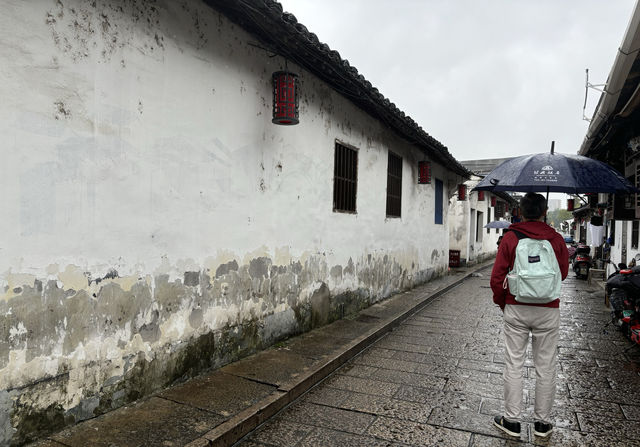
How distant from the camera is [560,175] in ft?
14.4

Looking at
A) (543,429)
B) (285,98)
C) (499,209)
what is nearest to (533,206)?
(543,429)

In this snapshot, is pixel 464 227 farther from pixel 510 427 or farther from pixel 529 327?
pixel 510 427

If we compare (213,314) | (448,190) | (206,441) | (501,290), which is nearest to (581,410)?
(501,290)

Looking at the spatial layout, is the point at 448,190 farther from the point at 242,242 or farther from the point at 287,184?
the point at 242,242

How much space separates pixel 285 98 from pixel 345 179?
8.66 ft

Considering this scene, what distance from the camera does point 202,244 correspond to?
440cm

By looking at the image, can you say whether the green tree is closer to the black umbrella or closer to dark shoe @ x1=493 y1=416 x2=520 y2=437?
the black umbrella

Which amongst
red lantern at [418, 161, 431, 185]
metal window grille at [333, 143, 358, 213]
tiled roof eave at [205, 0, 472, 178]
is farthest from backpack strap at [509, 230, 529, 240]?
red lantern at [418, 161, 431, 185]

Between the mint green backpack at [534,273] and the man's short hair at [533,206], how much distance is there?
245mm

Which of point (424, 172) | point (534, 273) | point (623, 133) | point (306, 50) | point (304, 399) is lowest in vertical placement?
point (304, 399)

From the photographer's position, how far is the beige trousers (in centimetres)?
348

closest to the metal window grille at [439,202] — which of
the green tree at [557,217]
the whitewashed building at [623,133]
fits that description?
the whitewashed building at [623,133]

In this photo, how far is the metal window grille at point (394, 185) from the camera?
31.7 ft

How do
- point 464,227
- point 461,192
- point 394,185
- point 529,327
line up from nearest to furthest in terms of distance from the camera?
point 529,327 → point 394,185 → point 461,192 → point 464,227
